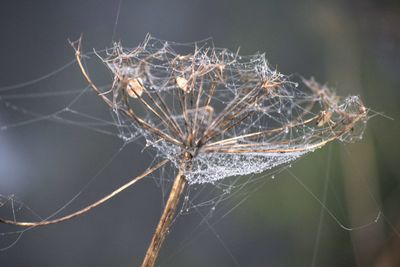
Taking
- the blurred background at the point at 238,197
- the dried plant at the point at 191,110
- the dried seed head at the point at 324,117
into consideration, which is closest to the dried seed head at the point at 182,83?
the dried plant at the point at 191,110

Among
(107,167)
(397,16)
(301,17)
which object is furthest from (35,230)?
(397,16)

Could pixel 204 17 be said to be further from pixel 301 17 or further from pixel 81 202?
pixel 81 202

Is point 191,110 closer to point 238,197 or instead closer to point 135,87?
point 135,87

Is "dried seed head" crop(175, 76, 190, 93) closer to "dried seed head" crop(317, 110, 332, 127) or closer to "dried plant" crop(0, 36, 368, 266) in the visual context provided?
"dried plant" crop(0, 36, 368, 266)

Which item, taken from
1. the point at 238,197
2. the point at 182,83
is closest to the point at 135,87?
the point at 182,83

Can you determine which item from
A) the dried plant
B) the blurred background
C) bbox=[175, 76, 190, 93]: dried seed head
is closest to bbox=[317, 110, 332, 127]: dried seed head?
the dried plant
